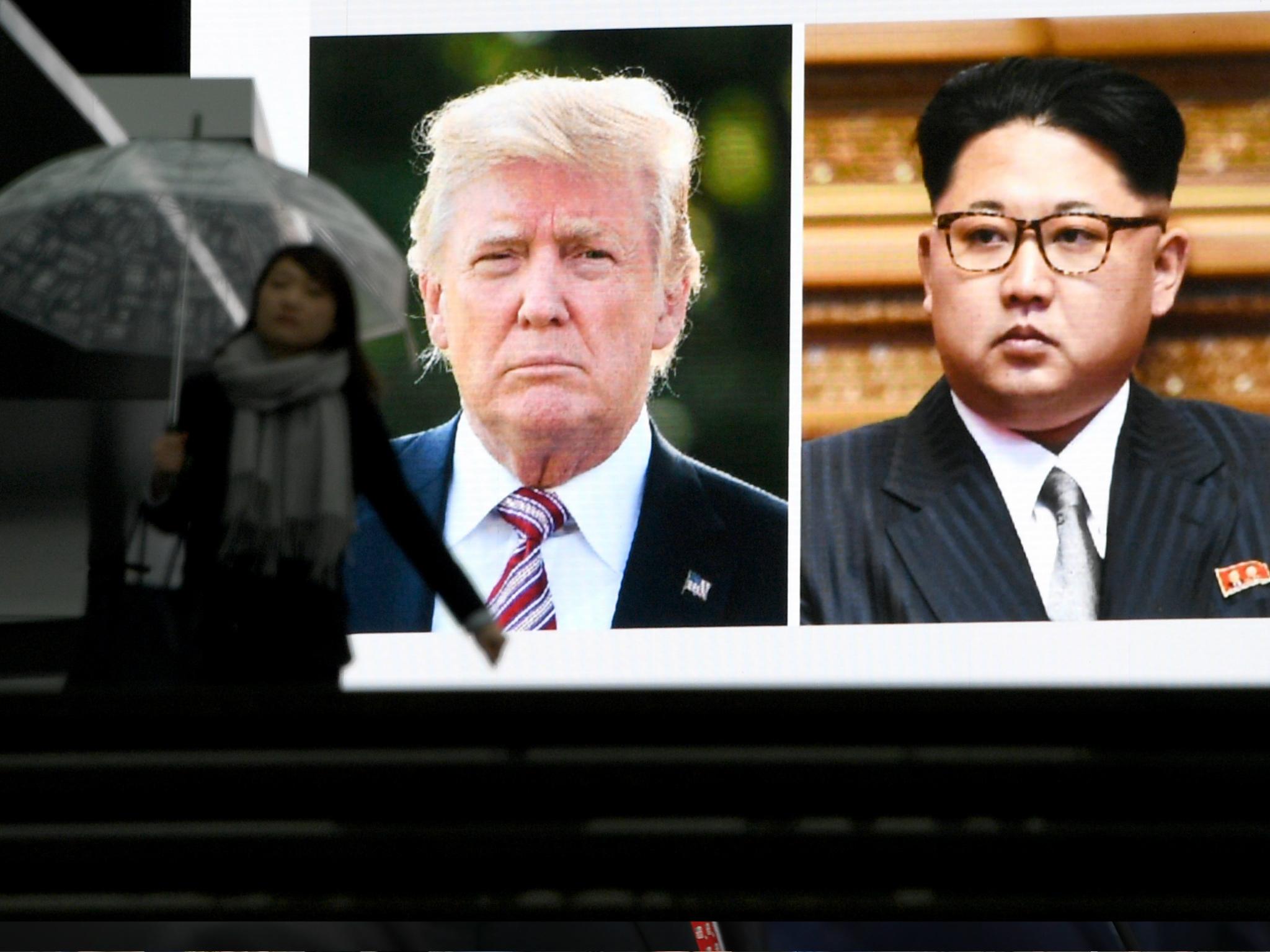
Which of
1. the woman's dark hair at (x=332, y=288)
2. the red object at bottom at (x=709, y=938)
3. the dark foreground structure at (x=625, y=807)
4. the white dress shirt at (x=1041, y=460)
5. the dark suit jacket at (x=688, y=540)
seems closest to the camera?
the dark foreground structure at (x=625, y=807)

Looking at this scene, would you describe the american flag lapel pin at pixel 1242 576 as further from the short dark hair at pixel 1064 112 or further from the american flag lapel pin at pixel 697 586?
the american flag lapel pin at pixel 697 586

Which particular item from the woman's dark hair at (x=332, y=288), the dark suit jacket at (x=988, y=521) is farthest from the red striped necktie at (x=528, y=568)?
the woman's dark hair at (x=332, y=288)

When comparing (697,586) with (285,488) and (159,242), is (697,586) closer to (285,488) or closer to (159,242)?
(159,242)

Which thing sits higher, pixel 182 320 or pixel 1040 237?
pixel 1040 237

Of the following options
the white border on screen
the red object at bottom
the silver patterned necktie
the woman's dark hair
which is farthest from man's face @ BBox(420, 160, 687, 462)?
the woman's dark hair


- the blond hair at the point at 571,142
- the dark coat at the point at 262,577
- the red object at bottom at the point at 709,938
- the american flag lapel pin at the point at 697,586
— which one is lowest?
the red object at bottom at the point at 709,938

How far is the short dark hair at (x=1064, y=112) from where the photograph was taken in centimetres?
400

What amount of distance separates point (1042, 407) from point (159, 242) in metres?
2.32

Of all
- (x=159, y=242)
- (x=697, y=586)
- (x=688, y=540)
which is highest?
(x=159, y=242)

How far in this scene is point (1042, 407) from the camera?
161 inches

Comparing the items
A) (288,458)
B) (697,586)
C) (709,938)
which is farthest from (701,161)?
(288,458)

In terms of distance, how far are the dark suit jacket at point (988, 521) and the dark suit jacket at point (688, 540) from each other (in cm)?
10

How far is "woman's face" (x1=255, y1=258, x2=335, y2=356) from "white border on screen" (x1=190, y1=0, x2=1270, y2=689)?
2.28m

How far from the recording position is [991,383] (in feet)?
13.3
